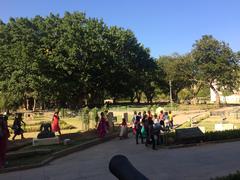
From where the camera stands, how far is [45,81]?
189 feet

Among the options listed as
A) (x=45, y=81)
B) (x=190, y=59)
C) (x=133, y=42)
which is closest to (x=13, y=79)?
(x=45, y=81)

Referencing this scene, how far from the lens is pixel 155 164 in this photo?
13.0 m

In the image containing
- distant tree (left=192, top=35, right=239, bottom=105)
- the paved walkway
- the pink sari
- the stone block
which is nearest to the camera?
the paved walkway

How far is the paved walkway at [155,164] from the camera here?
37.2ft

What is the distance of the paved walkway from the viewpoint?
37.2ft

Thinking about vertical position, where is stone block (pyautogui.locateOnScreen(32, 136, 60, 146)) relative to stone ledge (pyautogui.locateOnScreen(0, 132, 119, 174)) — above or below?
above

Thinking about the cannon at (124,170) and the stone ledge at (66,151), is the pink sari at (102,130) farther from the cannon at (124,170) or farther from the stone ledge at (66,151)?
the cannon at (124,170)

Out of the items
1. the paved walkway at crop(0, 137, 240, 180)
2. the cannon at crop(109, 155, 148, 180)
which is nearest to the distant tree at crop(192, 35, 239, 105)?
the paved walkway at crop(0, 137, 240, 180)

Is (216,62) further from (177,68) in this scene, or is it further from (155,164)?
(155,164)

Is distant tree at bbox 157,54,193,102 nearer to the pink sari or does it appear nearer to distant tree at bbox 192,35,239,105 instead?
distant tree at bbox 192,35,239,105

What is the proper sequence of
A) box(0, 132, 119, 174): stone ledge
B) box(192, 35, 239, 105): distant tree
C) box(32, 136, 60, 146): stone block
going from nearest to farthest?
box(0, 132, 119, 174): stone ledge → box(32, 136, 60, 146): stone block → box(192, 35, 239, 105): distant tree

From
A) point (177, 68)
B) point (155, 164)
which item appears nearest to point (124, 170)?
point (155, 164)

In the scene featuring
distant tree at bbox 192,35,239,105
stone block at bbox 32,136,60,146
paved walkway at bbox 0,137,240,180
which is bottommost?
paved walkway at bbox 0,137,240,180

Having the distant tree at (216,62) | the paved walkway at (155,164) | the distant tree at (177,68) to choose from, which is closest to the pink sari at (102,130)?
the paved walkway at (155,164)
